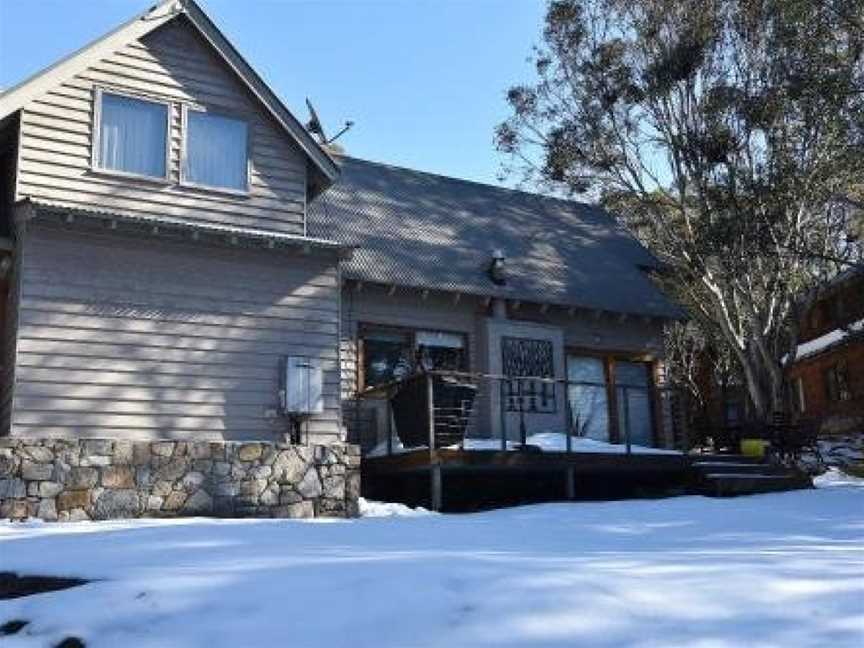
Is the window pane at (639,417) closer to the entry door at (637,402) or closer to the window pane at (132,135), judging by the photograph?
the entry door at (637,402)

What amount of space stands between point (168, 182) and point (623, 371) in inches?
362

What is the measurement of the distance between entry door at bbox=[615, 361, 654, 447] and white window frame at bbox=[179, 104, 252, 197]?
7966mm

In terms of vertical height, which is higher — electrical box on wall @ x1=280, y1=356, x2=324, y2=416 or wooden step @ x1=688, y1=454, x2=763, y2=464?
electrical box on wall @ x1=280, y1=356, x2=324, y2=416

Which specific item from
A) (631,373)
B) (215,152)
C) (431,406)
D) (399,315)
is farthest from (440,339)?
(215,152)

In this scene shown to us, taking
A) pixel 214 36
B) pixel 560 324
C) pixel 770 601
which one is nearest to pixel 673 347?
pixel 560 324

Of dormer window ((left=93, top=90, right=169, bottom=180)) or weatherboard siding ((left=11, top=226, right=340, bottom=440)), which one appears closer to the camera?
weatherboard siding ((left=11, top=226, right=340, bottom=440))

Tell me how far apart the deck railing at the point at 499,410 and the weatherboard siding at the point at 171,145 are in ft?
9.49

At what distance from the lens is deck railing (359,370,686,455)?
12859 millimetres

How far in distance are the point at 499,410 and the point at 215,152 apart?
6.18 metres

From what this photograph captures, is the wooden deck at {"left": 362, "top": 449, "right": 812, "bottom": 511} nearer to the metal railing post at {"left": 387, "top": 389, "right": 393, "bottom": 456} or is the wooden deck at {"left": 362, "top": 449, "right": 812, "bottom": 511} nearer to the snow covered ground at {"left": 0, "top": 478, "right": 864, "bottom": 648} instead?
the metal railing post at {"left": 387, "top": 389, "right": 393, "bottom": 456}

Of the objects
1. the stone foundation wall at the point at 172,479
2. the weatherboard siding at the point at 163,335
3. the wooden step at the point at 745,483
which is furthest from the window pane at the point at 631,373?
the stone foundation wall at the point at 172,479

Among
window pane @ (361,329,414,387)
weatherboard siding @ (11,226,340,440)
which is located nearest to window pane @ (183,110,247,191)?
weatherboard siding @ (11,226,340,440)

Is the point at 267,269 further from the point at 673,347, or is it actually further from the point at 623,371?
the point at 673,347

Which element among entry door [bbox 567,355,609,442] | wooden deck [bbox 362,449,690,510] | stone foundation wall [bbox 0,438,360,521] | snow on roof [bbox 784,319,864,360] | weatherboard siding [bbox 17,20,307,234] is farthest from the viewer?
snow on roof [bbox 784,319,864,360]
